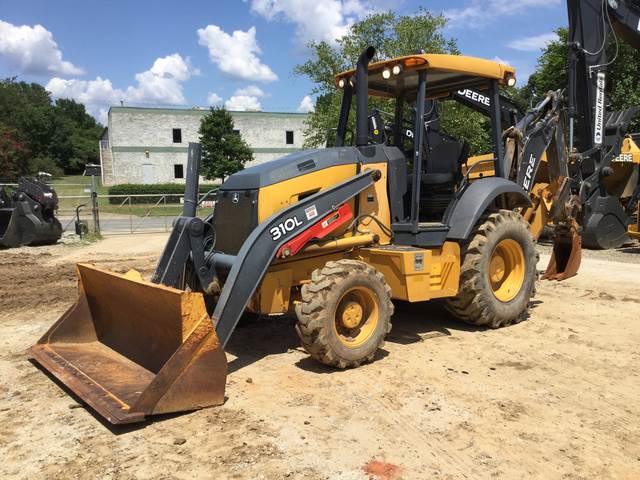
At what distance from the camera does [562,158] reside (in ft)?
24.7

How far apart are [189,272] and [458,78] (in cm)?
361

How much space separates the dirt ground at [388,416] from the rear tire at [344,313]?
0.68 ft

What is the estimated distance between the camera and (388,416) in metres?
3.91

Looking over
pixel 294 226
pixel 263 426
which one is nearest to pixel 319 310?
pixel 294 226

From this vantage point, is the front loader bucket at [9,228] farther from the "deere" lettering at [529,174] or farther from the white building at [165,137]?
the white building at [165,137]

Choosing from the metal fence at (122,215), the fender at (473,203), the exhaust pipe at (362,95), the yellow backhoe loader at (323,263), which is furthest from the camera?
the metal fence at (122,215)

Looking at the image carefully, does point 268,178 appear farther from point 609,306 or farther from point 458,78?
point 609,306

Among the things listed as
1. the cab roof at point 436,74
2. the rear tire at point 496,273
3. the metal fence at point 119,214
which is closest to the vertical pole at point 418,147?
the cab roof at point 436,74

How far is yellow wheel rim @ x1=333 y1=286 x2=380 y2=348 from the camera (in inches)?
190

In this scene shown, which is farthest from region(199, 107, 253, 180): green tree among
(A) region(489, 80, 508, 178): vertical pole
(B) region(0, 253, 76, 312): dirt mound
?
(A) region(489, 80, 508, 178): vertical pole

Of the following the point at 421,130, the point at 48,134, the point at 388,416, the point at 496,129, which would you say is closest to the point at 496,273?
the point at 496,129

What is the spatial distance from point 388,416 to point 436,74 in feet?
12.1

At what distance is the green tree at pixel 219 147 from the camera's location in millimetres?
42000

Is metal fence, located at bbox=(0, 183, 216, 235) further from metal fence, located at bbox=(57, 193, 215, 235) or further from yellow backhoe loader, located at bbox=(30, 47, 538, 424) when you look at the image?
yellow backhoe loader, located at bbox=(30, 47, 538, 424)
